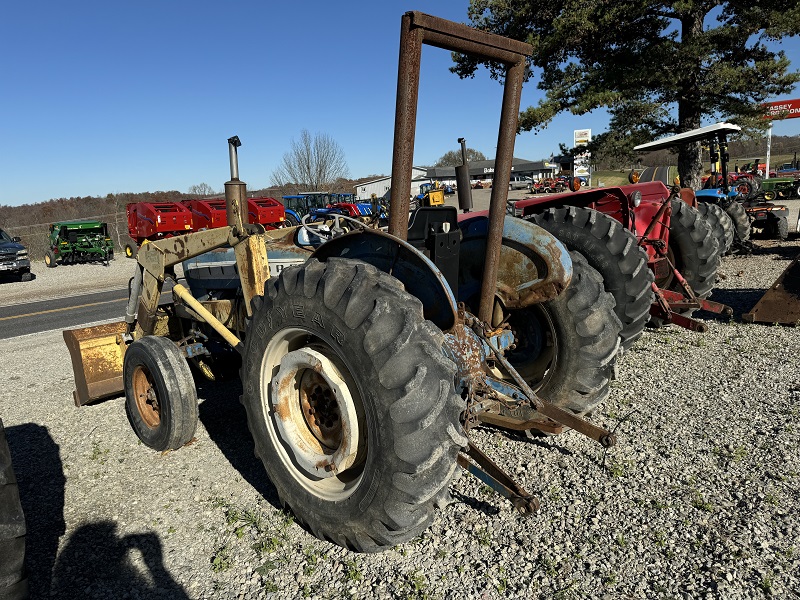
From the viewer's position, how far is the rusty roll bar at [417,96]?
2.50 meters

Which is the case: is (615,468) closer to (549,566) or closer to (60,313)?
(549,566)

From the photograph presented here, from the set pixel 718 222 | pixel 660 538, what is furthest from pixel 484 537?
pixel 718 222

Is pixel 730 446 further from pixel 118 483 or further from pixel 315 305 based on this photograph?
pixel 118 483

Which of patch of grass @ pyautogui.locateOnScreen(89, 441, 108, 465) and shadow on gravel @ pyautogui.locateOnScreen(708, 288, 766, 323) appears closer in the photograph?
patch of grass @ pyautogui.locateOnScreen(89, 441, 108, 465)

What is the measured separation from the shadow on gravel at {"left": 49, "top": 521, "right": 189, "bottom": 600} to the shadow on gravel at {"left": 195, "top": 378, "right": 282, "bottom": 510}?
2.30 feet

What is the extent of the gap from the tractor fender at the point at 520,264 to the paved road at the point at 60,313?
8.86 meters

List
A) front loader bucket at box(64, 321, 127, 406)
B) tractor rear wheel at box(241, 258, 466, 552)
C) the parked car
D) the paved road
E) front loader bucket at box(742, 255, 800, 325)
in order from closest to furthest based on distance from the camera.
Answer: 1. tractor rear wheel at box(241, 258, 466, 552)
2. front loader bucket at box(64, 321, 127, 406)
3. front loader bucket at box(742, 255, 800, 325)
4. the paved road
5. the parked car

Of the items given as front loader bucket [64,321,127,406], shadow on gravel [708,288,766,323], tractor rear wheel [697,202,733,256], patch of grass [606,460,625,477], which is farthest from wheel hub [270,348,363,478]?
tractor rear wheel [697,202,733,256]

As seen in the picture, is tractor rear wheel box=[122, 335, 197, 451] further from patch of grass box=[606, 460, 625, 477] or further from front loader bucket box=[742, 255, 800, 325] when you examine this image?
front loader bucket box=[742, 255, 800, 325]

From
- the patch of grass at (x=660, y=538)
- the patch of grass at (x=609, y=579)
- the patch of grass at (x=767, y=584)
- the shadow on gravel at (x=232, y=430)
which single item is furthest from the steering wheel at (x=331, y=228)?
the patch of grass at (x=767, y=584)

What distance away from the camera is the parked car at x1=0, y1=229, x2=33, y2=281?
58.3 ft

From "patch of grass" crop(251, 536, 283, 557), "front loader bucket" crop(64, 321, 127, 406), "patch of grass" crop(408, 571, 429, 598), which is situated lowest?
"patch of grass" crop(251, 536, 283, 557)

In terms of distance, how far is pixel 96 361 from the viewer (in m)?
4.95

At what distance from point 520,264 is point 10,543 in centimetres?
286
